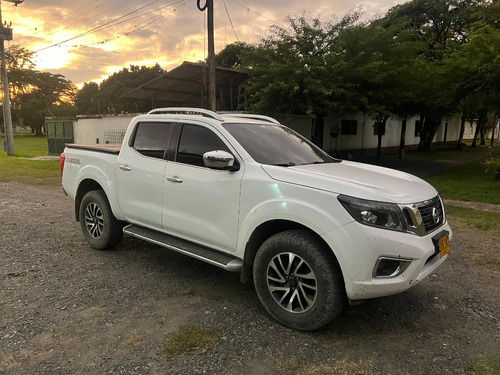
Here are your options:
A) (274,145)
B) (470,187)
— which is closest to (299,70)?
(470,187)

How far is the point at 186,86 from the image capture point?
2144cm

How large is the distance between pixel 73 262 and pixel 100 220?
643 mm

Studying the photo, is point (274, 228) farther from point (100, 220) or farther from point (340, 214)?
point (100, 220)

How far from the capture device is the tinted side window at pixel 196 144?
3.80m

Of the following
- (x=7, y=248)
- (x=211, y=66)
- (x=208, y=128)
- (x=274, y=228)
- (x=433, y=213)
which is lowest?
(x=7, y=248)

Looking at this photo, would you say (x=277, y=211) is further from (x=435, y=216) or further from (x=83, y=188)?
(x=83, y=188)

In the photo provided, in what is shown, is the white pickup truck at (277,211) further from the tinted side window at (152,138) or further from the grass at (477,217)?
the grass at (477,217)

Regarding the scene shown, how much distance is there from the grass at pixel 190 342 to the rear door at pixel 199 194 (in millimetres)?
790

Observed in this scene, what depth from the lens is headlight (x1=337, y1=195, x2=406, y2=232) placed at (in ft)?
9.14

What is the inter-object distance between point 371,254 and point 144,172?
269 cm

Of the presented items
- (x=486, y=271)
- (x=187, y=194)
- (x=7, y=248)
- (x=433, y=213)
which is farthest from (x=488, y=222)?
(x=7, y=248)

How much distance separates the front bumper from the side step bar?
3.24 feet

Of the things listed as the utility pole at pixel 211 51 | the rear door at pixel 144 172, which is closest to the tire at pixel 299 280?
the rear door at pixel 144 172

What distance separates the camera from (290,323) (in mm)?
3133
